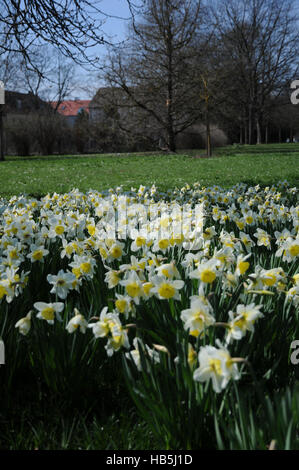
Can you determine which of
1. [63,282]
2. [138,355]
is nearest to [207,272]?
[138,355]

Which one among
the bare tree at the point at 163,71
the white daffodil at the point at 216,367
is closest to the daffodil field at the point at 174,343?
the white daffodil at the point at 216,367

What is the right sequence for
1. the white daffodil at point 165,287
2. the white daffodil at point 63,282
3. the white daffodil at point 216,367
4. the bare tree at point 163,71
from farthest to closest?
the bare tree at point 163,71, the white daffodil at point 63,282, the white daffodil at point 165,287, the white daffodil at point 216,367

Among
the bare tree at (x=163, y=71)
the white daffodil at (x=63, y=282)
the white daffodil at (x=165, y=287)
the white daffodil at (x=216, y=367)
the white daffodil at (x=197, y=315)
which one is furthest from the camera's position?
the bare tree at (x=163, y=71)

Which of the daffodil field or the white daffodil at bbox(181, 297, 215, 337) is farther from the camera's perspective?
the white daffodil at bbox(181, 297, 215, 337)

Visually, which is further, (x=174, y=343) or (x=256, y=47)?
(x=256, y=47)

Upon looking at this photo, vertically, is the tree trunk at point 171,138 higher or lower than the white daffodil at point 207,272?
higher

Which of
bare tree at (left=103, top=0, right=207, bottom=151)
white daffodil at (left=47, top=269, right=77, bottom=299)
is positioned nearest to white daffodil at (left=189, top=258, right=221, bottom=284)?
white daffodil at (left=47, top=269, right=77, bottom=299)

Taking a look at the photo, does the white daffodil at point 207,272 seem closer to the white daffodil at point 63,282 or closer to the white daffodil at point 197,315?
the white daffodil at point 197,315

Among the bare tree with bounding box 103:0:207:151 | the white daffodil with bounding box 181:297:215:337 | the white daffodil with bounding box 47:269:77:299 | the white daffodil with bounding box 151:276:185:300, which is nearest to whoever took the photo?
the white daffodil with bounding box 181:297:215:337

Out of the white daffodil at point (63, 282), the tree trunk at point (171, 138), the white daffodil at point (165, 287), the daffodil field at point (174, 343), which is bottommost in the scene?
the daffodil field at point (174, 343)

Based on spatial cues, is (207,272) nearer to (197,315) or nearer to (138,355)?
(197,315)

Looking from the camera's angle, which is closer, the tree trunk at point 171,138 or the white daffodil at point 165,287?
the white daffodil at point 165,287

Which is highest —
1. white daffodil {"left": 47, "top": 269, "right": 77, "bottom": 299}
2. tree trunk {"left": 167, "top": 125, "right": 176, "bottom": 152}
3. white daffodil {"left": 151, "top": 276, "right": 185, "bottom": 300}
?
tree trunk {"left": 167, "top": 125, "right": 176, "bottom": 152}

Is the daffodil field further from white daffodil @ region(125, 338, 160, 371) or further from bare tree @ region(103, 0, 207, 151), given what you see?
bare tree @ region(103, 0, 207, 151)
